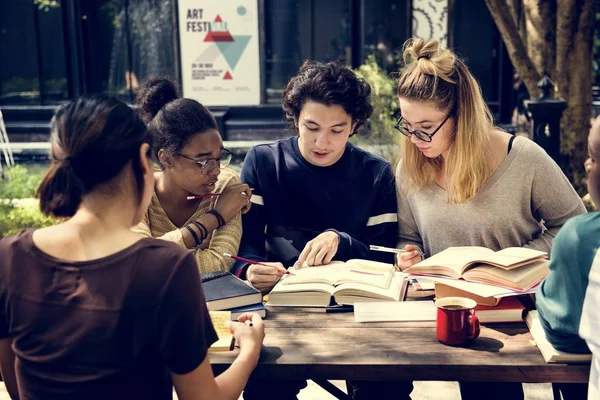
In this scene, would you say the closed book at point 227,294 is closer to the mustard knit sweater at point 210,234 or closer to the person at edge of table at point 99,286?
the mustard knit sweater at point 210,234

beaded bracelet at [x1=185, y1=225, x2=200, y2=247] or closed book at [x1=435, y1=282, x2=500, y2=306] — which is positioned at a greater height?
beaded bracelet at [x1=185, y1=225, x2=200, y2=247]

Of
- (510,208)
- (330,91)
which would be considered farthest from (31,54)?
(510,208)

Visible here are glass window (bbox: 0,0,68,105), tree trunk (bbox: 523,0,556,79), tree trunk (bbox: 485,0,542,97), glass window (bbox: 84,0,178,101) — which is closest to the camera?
tree trunk (bbox: 485,0,542,97)

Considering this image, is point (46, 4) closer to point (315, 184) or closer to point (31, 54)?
point (31, 54)

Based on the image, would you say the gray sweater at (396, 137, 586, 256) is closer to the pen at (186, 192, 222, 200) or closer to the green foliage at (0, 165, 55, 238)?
the pen at (186, 192, 222, 200)

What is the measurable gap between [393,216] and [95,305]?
174 cm

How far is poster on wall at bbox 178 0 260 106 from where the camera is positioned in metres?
10.6

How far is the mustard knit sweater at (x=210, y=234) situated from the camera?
279 cm

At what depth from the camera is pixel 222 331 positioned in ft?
7.13

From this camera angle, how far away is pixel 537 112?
5.98m

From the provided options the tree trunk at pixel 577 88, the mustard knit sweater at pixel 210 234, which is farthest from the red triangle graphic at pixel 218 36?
the mustard knit sweater at pixel 210 234

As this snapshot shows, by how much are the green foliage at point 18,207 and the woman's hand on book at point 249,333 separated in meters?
3.75

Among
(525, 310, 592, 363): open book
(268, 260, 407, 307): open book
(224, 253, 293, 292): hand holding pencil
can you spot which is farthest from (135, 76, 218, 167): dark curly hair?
(525, 310, 592, 363): open book

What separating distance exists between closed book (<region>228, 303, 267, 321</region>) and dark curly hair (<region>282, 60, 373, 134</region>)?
97 centimetres
